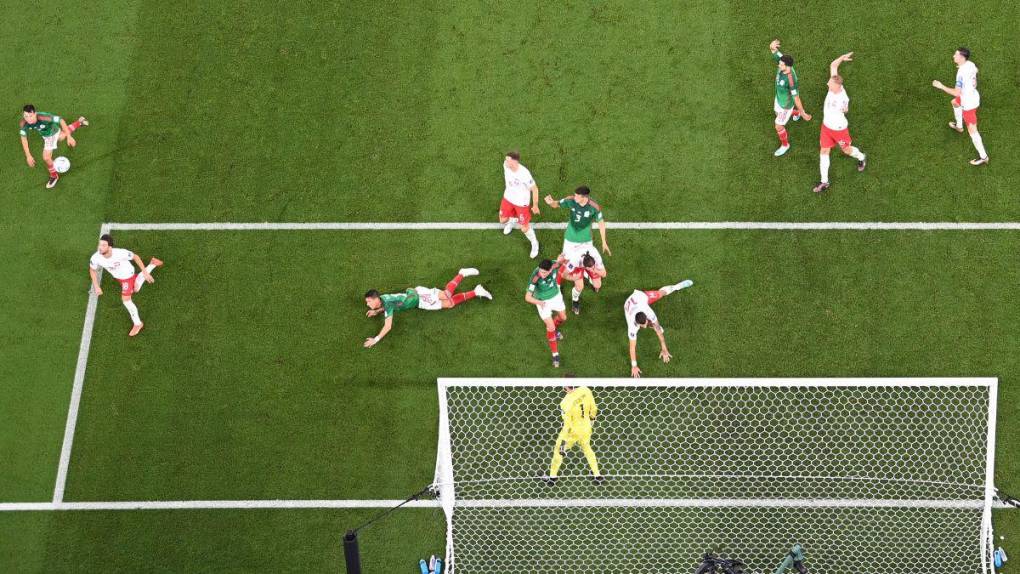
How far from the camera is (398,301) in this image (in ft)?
54.0

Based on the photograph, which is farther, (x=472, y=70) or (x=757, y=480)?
(x=472, y=70)

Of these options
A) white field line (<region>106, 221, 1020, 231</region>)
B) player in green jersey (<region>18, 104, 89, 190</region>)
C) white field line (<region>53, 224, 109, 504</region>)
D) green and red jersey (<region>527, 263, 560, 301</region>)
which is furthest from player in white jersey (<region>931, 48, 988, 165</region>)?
player in green jersey (<region>18, 104, 89, 190</region>)

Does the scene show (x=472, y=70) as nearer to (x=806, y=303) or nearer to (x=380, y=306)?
(x=380, y=306)

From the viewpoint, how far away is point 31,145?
1825 cm

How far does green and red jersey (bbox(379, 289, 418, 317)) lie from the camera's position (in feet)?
53.8

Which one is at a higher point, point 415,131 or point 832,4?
point 832,4

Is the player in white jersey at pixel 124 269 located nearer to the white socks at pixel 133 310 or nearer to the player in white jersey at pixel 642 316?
the white socks at pixel 133 310

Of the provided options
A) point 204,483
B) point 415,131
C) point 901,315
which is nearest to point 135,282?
point 204,483

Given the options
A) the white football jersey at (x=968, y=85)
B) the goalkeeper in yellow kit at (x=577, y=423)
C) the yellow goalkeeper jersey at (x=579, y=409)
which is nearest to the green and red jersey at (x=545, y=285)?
the goalkeeper in yellow kit at (x=577, y=423)

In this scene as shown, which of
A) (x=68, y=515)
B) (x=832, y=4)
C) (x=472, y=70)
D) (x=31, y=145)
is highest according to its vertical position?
A: (x=832, y=4)

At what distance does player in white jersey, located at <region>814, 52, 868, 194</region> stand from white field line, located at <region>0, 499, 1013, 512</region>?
4.65m

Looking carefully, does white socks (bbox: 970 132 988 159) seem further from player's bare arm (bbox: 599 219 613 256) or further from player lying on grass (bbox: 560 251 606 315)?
player lying on grass (bbox: 560 251 606 315)

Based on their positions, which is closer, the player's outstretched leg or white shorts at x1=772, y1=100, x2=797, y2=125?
the player's outstretched leg

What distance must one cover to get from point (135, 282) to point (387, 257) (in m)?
3.49
